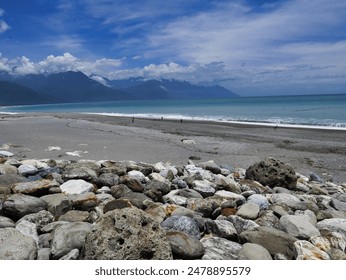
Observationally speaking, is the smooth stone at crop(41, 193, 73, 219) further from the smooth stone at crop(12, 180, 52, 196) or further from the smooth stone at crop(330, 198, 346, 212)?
the smooth stone at crop(330, 198, 346, 212)

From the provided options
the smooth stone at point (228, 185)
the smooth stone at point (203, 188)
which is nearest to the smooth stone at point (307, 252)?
the smooth stone at point (203, 188)

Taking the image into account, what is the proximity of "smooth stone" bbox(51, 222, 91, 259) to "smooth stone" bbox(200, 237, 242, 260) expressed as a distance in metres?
1.40

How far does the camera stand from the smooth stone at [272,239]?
3.91 metres

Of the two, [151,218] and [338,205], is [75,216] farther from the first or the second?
[338,205]

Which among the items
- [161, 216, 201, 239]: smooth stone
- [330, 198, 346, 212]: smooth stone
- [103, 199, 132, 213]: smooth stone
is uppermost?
[103, 199, 132, 213]: smooth stone

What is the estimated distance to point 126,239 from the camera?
3.30 metres

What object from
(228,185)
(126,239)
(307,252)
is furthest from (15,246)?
(228,185)

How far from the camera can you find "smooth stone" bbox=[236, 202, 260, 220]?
195 inches

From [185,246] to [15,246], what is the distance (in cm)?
179

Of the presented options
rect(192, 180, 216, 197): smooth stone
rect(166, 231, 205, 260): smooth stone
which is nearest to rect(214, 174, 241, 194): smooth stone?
rect(192, 180, 216, 197): smooth stone

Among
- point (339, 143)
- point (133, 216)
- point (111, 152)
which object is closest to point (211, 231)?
point (133, 216)

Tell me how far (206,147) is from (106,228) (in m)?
13.0
